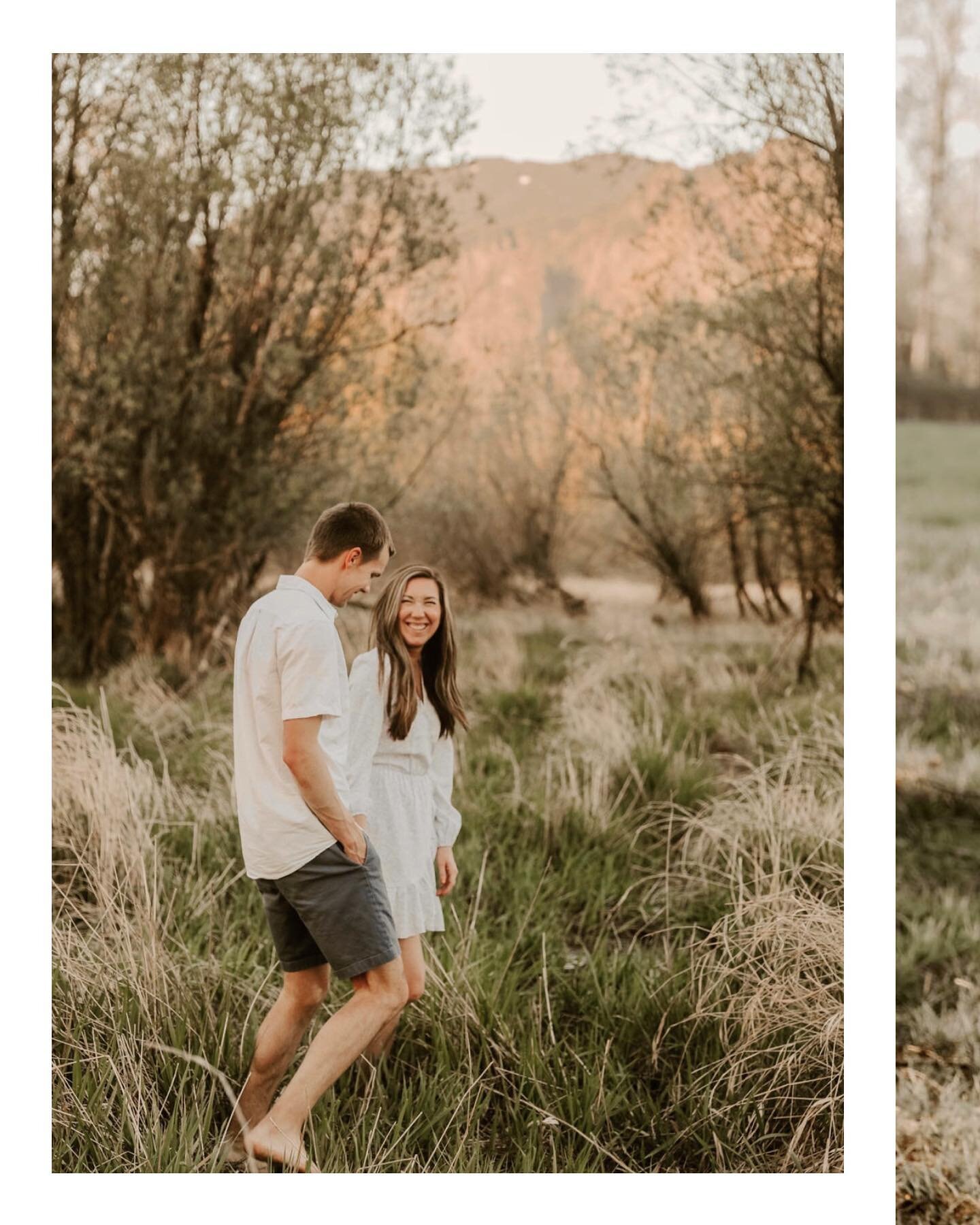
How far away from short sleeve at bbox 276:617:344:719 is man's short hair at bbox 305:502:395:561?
277 mm

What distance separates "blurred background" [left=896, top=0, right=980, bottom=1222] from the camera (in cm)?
302

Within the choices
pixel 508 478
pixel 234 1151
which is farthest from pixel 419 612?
pixel 234 1151

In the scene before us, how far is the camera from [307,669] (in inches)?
97.7

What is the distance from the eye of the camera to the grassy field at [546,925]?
8.73 ft

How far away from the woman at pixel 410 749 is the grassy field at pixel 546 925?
0.09 meters

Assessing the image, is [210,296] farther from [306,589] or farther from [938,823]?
[938,823]

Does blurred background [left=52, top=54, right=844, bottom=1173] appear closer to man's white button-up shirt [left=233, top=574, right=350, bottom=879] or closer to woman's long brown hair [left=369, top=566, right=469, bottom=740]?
woman's long brown hair [left=369, top=566, right=469, bottom=740]

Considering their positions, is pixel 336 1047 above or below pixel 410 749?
below

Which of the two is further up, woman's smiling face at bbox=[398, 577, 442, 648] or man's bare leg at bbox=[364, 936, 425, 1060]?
woman's smiling face at bbox=[398, 577, 442, 648]

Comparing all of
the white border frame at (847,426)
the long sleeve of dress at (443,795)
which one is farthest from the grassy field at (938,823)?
the long sleeve of dress at (443,795)

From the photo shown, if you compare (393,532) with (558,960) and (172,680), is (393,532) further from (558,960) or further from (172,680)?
(558,960)

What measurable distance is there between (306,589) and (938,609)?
259 cm

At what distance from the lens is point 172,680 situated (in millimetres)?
3090

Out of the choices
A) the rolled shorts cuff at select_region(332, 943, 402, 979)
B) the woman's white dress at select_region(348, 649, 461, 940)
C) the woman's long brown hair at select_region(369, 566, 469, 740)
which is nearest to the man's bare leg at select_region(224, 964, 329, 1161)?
the rolled shorts cuff at select_region(332, 943, 402, 979)
